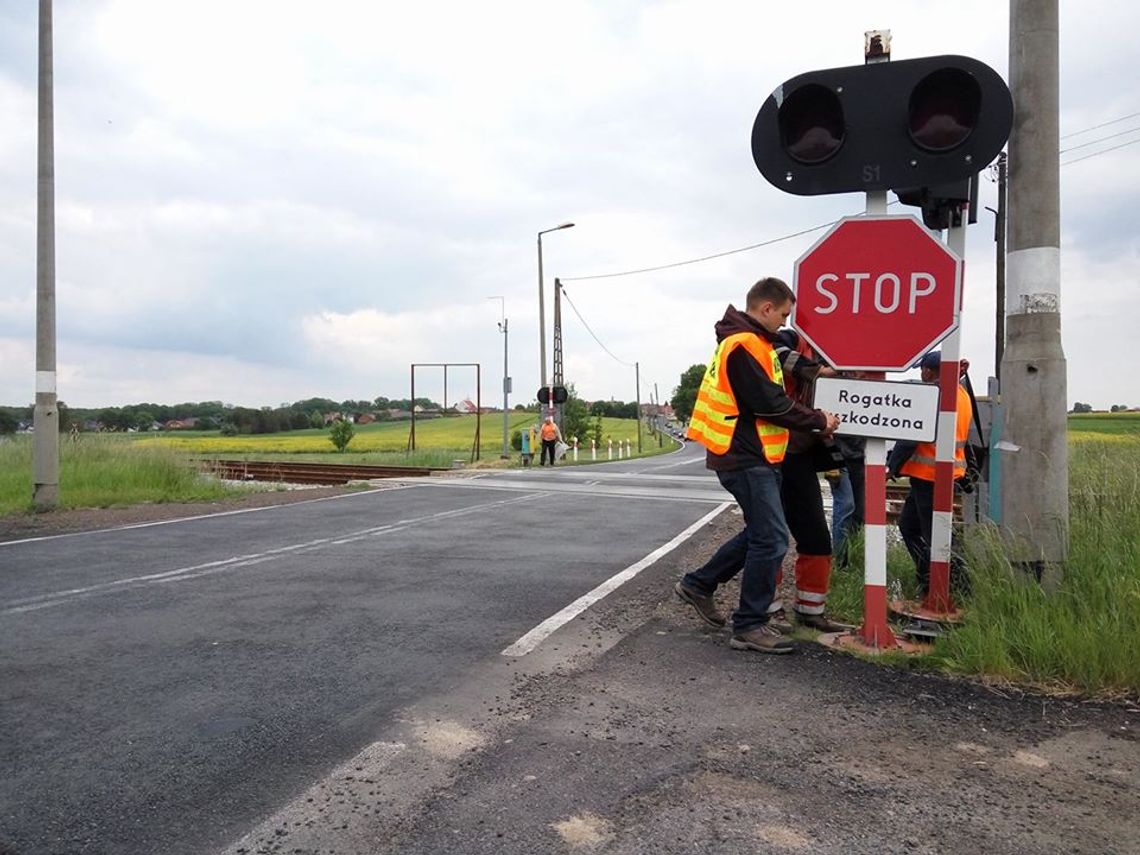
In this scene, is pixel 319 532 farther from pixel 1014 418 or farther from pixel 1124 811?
pixel 1124 811

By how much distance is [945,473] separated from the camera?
204 inches

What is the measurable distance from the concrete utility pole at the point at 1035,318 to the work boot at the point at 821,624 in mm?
1016

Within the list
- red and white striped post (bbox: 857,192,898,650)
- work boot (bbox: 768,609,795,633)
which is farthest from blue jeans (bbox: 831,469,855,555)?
red and white striped post (bbox: 857,192,898,650)

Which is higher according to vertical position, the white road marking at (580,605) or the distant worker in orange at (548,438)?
the distant worker in orange at (548,438)

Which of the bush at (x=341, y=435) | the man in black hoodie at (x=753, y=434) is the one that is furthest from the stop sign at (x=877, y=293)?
the bush at (x=341, y=435)

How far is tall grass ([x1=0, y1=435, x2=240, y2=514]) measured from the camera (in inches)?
561

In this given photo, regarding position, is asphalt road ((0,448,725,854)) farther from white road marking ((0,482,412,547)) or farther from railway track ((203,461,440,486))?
railway track ((203,461,440,486))

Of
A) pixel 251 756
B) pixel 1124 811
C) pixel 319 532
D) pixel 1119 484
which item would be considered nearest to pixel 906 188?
pixel 1119 484

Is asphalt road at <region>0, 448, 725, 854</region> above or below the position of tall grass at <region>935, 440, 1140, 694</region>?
below

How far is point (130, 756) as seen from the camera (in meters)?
3.40

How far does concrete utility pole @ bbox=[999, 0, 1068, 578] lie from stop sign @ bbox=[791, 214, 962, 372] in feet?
1.86

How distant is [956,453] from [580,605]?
261cm

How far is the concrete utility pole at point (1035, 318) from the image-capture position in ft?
15.9

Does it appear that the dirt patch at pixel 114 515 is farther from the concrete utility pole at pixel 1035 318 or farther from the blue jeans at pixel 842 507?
the concrete utility pole at pixel 1035 318
